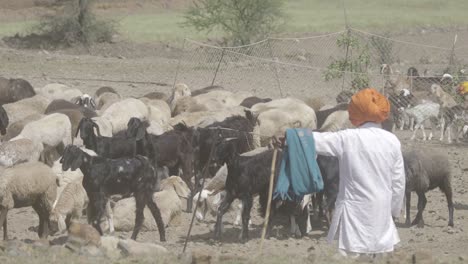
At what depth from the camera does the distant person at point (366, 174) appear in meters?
7.99

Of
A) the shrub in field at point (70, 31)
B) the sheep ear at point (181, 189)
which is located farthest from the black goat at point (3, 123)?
the shrub in field at point (70, 31)

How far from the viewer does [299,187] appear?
336 inches

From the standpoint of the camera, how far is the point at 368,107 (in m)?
7.98

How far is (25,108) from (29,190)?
7.80 metres

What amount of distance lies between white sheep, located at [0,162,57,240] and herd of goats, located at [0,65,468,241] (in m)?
0.01

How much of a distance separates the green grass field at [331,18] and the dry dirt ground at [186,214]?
2.72 m

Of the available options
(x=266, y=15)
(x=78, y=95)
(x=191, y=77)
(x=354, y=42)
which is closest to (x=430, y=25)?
(x=266, y=15)

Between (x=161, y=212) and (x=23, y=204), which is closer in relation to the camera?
(x=23, y=204)

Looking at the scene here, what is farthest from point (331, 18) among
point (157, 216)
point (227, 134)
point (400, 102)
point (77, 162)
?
point (77, 162)

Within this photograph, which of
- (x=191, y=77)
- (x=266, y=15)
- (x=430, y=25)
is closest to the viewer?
(x=191, y=77)

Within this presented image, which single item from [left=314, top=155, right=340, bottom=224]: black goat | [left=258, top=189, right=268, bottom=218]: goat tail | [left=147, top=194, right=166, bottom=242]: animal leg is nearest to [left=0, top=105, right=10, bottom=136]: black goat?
[left=147, top=194, right=166, bottom=242]: animal leg

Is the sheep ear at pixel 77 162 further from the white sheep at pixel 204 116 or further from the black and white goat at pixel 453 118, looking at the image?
the black and white goat at pixel 453 118

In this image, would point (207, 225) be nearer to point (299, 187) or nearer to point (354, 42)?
point (299, 187)

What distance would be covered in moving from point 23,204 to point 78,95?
10.2m
